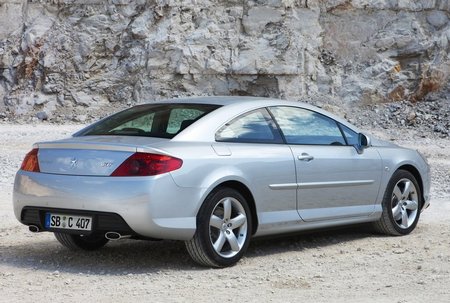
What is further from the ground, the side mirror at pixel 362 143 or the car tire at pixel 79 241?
the side mirror at pixel 362 143

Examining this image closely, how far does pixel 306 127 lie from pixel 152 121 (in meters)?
1.43

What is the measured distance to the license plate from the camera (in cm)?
709

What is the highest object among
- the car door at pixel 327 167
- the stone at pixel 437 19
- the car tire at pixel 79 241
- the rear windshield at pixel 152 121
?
the stone at pixel 437 19

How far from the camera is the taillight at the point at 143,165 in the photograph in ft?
23.0

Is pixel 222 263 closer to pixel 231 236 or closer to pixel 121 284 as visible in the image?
pixel 231 236

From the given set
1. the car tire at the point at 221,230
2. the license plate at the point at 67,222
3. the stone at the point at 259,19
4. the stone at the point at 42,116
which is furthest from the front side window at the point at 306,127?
the stone at the point at 259,19

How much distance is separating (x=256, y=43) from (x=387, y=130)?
4.72 meters

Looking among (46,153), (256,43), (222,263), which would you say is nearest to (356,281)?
(222,263)

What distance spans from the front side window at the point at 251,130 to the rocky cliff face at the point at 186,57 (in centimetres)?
1886

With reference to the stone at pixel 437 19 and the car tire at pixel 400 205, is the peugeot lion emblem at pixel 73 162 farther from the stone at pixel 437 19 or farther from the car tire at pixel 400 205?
the stone at pixel 437 19

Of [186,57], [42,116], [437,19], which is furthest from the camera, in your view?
[437,19]

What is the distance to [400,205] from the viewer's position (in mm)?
9281

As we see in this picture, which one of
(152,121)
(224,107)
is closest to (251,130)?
(224,107)

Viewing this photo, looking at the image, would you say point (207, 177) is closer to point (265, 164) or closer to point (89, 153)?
point (265, 164)
